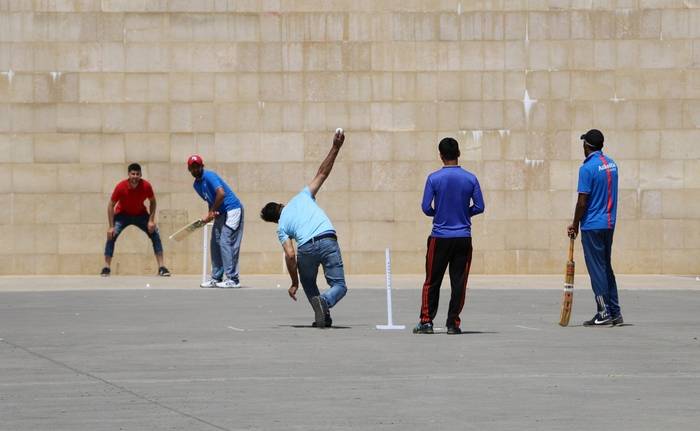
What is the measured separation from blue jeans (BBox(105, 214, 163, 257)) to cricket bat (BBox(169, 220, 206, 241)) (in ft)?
0.74

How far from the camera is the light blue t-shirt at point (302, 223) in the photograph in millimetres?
15727

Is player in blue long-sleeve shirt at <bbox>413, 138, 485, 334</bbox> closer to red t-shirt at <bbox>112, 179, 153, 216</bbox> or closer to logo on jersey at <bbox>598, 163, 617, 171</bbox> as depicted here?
logo on jersey at <bbox>598, 163, 617, 171</bbox>

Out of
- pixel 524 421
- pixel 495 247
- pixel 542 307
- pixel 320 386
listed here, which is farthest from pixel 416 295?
pixel 524 421

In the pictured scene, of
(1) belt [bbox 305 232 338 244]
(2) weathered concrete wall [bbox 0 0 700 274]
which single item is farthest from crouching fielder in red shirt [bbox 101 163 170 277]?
(1) belt [bbox 305 232 338 244]

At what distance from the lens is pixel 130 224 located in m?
23.7

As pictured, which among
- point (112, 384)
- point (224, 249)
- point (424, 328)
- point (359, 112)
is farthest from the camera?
point (359, 112)

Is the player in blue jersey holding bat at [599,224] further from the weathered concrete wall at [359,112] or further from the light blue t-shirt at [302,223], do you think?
the weathered concrete wall at [359,112]

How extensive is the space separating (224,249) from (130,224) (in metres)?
2.55

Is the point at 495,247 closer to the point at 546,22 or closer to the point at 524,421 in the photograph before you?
the point at 546,22

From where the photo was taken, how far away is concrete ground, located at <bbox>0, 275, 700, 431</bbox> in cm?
935

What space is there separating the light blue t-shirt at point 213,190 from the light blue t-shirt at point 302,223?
6.07 m

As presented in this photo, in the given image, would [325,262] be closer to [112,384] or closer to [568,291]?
[568,291]

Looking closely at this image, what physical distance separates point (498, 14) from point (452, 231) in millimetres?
9857

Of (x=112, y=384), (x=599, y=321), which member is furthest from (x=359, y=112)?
(x=112, y=384)
